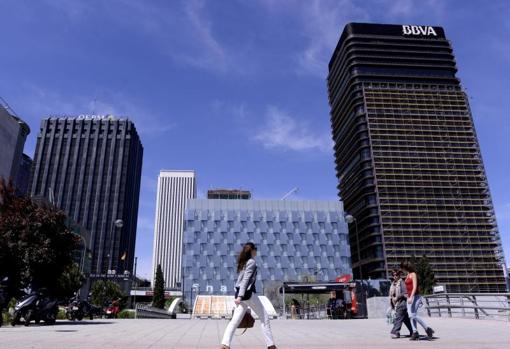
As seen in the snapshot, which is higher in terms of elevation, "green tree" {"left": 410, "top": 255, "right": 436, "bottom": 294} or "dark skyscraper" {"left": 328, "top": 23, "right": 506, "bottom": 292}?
"dark skyscraper" {"left": 328, "top": 23, "right": 506, "bottom": 292}

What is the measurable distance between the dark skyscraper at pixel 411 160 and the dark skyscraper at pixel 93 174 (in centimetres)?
8086

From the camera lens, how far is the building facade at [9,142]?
44.2 metres

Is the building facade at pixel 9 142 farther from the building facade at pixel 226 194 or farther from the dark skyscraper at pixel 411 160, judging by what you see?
the building facade at pixel 226 194

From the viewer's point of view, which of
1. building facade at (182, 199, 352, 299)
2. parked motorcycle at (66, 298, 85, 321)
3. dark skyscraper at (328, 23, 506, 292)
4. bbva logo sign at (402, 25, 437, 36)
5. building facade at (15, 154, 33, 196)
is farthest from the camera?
building facade at (15, 154, 33, 196)

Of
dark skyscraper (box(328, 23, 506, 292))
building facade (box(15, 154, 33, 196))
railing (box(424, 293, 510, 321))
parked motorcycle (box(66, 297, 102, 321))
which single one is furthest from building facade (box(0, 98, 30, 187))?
building facade (box(15, 154, 33, 196))

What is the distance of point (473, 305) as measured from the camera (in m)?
17.3

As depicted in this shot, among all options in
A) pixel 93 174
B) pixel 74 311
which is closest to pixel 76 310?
pixel 74 311

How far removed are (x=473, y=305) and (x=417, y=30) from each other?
137120 millimetres

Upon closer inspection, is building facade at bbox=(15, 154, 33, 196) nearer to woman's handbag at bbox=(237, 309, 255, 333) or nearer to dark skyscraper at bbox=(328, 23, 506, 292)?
dark skyscraper at bbox=(328, 23, 506, 292)

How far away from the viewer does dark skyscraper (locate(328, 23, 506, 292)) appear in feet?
349

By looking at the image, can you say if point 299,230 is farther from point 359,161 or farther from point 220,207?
point 359,161

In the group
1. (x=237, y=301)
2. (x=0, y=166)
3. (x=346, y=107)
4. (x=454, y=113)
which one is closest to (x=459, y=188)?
(x=454, y=113)

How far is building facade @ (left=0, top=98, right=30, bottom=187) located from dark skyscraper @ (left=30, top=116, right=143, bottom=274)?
10317 centimetres

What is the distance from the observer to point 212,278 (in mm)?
92562
